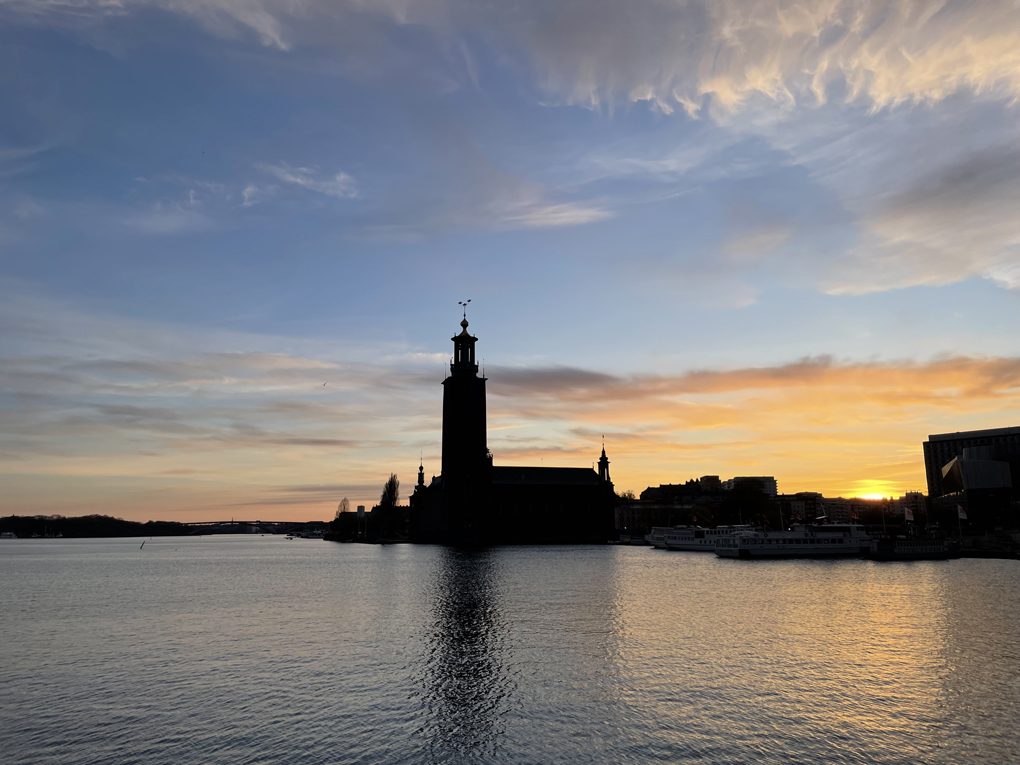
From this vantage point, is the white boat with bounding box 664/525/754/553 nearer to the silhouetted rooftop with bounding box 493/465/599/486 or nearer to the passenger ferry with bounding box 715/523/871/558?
the passenger ferry with bounding box 715/523/871/558

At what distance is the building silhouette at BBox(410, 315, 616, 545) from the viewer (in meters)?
181

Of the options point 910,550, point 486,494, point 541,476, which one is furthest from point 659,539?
point 910,550

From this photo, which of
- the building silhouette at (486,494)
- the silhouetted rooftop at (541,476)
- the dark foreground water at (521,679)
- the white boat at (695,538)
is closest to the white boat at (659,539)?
the white boat at (695,538)

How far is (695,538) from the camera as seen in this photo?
6181 inches

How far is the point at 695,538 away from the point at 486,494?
52.6 m

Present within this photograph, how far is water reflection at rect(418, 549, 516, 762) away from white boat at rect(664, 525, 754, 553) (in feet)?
339

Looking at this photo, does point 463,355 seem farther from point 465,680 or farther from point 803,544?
point 465,680

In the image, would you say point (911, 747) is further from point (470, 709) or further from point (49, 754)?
point (49, 754)

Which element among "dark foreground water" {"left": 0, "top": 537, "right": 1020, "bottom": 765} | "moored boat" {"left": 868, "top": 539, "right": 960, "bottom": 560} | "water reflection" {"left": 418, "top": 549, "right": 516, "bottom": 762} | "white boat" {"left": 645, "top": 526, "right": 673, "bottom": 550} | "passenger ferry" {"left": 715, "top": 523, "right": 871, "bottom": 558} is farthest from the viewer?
"white boat" {"left": 645, "top": 526, "right": 673, "bottom": 550}

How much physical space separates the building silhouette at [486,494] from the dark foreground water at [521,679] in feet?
386

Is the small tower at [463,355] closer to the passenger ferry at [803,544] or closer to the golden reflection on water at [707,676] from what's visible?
the passenger ferry at [803,544]

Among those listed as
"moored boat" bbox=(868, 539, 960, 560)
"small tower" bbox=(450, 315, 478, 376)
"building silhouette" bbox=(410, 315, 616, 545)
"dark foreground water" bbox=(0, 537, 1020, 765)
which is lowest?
"dark foreground water" bbox=(0, 537, 1020, 765)

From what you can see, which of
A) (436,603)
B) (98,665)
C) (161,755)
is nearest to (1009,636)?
(436,603)

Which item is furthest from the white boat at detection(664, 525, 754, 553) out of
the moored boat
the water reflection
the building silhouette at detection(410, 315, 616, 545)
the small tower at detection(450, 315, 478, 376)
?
the water reflection
